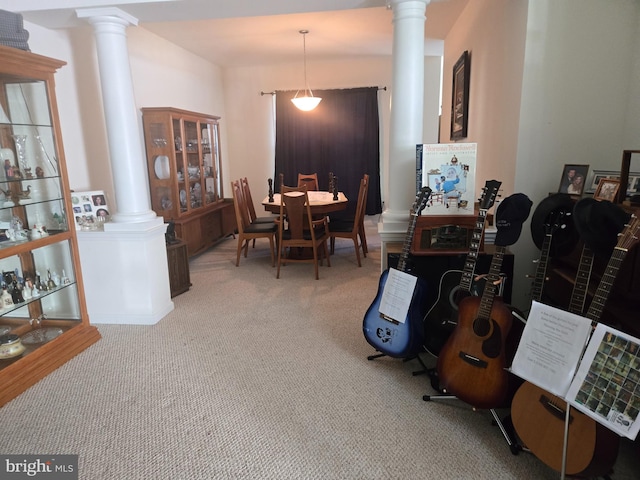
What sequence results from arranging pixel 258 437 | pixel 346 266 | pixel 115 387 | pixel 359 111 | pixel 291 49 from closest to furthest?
pixel 258 437
pixel 115 387
pixel 346 266
pixel 291 49
pixel 359 111

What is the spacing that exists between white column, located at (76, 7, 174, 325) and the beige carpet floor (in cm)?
19

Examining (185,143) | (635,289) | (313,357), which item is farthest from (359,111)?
(635,289)

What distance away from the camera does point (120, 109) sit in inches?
113

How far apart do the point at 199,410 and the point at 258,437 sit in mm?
383

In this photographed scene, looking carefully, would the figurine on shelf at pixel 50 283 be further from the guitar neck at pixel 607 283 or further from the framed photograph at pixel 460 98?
the framed photograph at pixel 460 98

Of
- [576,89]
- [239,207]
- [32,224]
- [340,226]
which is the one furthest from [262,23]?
[576,89]

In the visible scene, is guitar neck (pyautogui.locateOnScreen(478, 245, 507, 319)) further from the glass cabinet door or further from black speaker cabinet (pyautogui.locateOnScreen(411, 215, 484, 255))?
the glass cabinet door

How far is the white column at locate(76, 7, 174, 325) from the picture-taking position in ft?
9.28

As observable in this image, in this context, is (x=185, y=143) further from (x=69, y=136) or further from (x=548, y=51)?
(x=548, y=51)

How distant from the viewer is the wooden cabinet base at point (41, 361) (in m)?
2.16

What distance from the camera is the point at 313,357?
253cm

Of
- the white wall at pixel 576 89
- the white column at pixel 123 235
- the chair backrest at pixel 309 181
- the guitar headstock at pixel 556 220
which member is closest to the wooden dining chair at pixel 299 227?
the white column at pixel 123 235

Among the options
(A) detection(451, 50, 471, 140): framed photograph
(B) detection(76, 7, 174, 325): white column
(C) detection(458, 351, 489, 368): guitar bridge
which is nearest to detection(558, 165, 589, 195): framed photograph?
(C) detection(458, 351, 489, 368): guitar bridge

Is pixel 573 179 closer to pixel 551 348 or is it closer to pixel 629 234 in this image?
pixel 629 234
